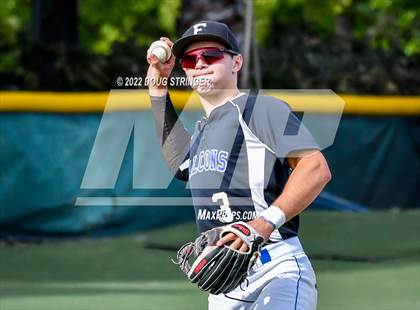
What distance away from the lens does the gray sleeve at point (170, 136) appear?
5066 millimetres

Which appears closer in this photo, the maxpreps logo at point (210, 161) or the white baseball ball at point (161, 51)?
the maxpreps logo at point (210, 161)

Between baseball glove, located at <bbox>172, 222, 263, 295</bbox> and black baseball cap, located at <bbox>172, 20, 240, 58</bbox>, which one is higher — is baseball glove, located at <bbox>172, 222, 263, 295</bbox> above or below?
below

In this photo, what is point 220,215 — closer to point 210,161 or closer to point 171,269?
point 210,161

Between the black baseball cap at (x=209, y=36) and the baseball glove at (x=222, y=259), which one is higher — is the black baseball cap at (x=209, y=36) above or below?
above

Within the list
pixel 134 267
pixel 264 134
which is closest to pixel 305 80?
pixel 134 267

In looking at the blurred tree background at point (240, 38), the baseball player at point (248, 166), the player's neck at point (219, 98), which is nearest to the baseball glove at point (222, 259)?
the baseball player at point (248, 166)

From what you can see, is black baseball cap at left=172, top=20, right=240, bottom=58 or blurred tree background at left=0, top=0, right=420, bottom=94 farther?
blurred tree background at left=0, top=0, right=420, bottom=94

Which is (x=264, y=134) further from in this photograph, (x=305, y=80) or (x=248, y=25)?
(x=305, y=80)

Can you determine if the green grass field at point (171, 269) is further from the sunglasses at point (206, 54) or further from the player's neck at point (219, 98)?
the sunglasses at point (206, 54)

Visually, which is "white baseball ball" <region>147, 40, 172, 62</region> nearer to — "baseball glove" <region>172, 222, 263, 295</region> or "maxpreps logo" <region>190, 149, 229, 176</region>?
"maxpreps logo" <region>190, 149, 229, 176</region>

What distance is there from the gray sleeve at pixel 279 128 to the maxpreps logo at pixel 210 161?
21 cm

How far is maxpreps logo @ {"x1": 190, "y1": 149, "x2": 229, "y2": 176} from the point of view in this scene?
4.60m

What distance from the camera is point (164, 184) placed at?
11875mm

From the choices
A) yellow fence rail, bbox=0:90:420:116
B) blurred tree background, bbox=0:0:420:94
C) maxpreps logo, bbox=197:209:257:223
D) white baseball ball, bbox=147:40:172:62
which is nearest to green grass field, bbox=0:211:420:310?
yellow fence rail, bbox=0:90:420:116
